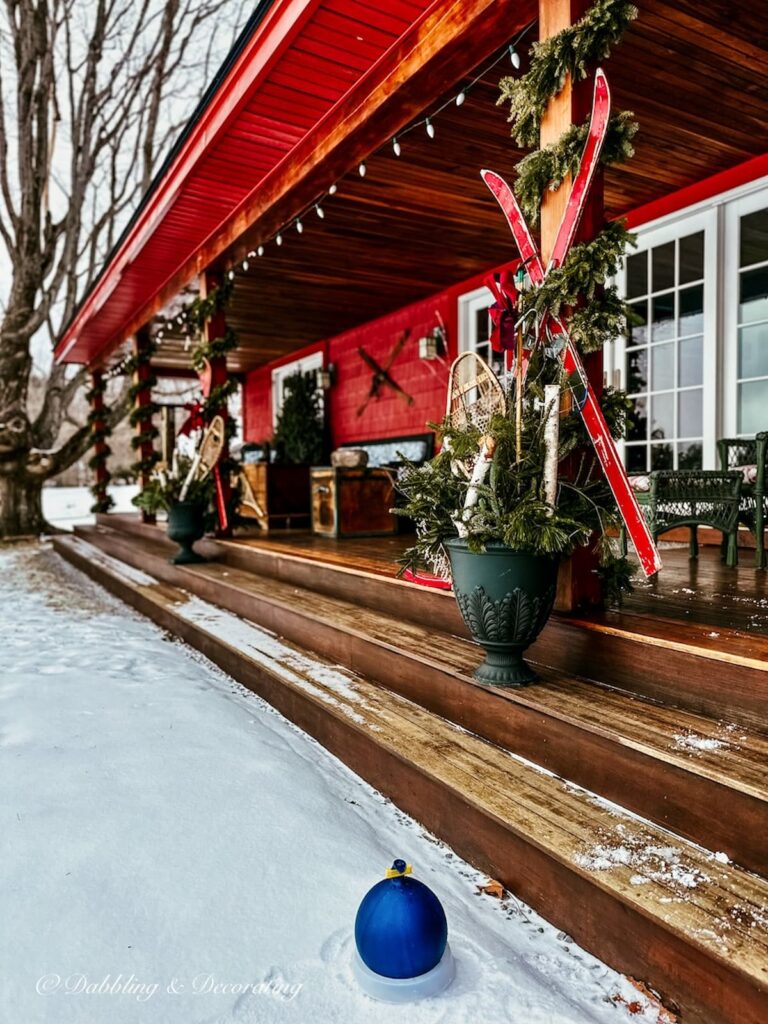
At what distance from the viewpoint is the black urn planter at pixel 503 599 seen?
1.99 meters

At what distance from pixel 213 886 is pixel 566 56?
8.52ft

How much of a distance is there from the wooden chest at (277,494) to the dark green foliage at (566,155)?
481 cm

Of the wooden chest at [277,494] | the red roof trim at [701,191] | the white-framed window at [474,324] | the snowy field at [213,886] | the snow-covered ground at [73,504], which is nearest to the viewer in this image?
the snowy field at [213,886]

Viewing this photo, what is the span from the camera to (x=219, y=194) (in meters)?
4.83

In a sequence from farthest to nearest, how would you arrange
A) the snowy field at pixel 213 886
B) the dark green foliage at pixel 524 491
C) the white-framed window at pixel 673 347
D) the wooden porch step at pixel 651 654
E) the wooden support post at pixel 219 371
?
the wooden support post at pixel 219 371 → the white-framed window at pixel 673 347 → the dark green foliage at pixel 524 491 → the wooden porch step at pixel 651 654 → the snowy field at pixel 213 886

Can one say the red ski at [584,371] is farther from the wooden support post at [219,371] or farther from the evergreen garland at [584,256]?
the wooden support post at [219,371]

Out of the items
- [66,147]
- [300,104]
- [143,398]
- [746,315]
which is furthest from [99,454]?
[746,315]

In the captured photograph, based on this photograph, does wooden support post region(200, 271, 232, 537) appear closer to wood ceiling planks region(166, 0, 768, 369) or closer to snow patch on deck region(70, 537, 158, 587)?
wood ceiling planks region(166, 0, 768, 369)

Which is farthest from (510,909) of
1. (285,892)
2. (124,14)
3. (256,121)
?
(124,14)

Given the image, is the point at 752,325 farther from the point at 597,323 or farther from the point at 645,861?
the point at 645,861

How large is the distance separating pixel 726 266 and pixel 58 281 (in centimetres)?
996

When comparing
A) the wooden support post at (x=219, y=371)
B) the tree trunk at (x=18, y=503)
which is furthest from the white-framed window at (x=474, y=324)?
the tree trunk at (x=18, y=503)

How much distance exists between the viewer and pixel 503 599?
79.1 inches

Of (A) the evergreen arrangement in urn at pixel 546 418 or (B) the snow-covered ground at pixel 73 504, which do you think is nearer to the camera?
(A) the evergreen arrangement in urn at pixel 546 418
